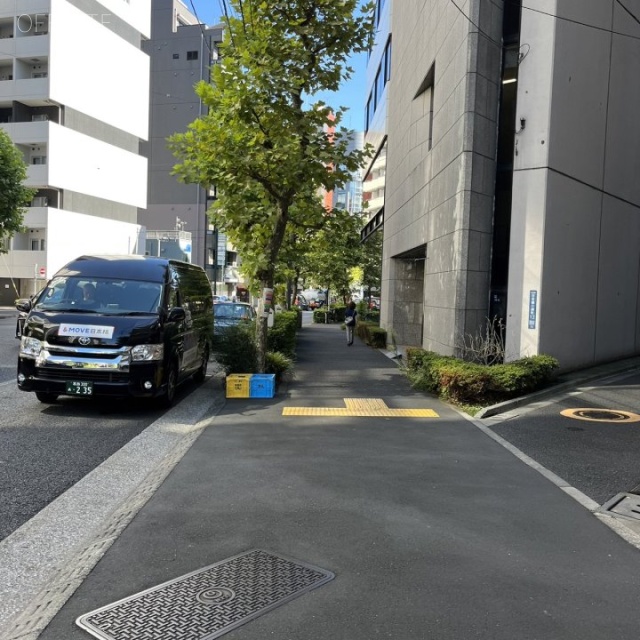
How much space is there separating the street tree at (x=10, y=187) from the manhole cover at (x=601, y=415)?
29836 millimetres

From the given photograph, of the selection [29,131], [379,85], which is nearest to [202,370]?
[379,85]

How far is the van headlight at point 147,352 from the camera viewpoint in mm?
7934

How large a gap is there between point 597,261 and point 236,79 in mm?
8454

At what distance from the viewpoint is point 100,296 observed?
877cm

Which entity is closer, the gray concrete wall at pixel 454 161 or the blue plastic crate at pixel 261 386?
the blue plastic crate at pixel 261 386

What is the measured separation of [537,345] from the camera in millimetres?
11281

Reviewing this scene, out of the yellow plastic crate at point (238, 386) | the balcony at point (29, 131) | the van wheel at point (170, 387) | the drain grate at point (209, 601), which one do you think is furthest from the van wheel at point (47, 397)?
the balcony at point (29, 131)

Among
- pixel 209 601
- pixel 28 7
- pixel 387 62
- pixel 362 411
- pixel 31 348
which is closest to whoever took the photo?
pixel 209 601

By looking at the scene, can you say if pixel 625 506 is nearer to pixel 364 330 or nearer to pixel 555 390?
pixel 555 390

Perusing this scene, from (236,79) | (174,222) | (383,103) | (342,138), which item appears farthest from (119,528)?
(174,222)

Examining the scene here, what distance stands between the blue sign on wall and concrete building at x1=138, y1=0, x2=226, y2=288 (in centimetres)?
6025

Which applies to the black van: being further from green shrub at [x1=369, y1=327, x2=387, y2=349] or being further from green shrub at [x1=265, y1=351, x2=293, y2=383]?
green shrub at [x1=369, y1=327, x2=387, y2=349]

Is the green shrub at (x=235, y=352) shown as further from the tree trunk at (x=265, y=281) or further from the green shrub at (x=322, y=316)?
the green shrub at (x=322, y=316)

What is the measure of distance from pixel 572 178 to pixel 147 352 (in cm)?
896
